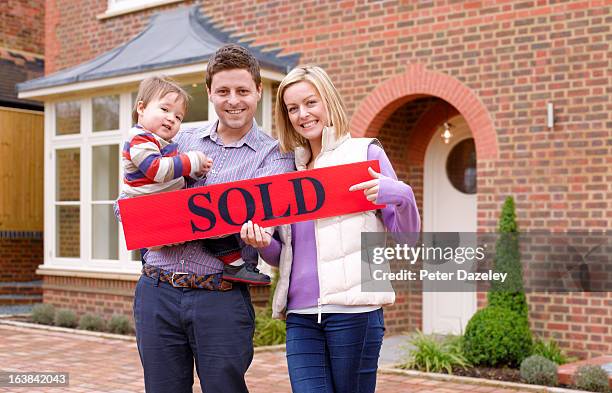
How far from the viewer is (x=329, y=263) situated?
9.06 feet

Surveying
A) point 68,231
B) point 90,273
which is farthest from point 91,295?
point 68,231

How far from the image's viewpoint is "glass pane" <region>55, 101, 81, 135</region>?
399 inches

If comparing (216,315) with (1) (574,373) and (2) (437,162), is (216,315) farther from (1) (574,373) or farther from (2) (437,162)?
(2) (437,162)

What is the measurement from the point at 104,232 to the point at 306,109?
24.9 ft

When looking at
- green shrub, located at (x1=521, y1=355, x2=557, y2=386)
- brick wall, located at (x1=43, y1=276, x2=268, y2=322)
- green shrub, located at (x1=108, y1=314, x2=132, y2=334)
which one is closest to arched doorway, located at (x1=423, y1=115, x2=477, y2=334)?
green shrub, located at (x1=521, y1=355, x2=557, y2=386)

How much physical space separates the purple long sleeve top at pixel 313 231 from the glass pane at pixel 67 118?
308 inches

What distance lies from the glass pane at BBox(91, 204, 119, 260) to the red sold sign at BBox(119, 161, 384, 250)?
7.13 metres

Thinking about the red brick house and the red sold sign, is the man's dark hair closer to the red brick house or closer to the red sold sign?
the red sold sign

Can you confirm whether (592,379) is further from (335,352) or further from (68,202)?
(68,202)

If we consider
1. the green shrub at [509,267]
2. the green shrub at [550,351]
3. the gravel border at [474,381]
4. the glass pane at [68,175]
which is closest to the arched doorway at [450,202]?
the green shrub at [509,267]

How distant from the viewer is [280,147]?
294 cm

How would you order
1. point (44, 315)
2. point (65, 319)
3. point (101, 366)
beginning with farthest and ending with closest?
point (44, 315) < point (65, 319) < point (101, 366)

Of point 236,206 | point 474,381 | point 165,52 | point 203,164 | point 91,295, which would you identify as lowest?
point 474,381

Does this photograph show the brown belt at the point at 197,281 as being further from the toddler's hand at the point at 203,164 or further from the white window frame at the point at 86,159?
the white window frame at the point at 86,159
